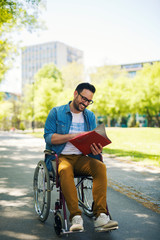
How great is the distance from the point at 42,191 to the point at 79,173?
2.01 ft

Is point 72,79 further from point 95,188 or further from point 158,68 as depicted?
point 95,188

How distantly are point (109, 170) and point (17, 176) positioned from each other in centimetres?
263

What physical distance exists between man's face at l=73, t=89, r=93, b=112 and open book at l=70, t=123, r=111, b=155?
510mm

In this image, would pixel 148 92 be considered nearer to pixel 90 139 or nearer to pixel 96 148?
pixel 96 148

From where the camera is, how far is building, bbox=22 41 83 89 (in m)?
102

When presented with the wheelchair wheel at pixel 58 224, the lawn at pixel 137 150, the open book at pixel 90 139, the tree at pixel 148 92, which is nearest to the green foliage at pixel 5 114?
the tree at pixel 148 92

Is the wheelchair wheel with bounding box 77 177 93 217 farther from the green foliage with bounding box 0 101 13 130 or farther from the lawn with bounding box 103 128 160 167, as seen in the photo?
the green foliage with bounding box 0 101 13 130

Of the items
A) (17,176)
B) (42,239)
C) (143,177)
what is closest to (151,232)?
(42,239)

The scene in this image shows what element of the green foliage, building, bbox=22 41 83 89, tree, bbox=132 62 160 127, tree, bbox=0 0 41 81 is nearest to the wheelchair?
tree, bbox=0 0 41 81

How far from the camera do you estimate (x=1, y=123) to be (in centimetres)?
7750

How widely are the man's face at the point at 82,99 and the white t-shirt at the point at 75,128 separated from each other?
0.16 metres

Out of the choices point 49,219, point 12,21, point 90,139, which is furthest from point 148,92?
point 90,139

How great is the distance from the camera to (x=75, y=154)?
4.20 m

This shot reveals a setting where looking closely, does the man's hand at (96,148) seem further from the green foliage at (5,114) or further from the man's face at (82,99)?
the green foliage at (5,114)
